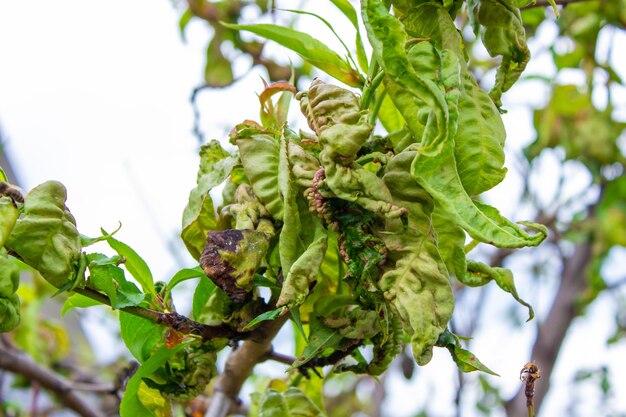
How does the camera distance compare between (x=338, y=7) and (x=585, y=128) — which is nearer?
(x=338, y=7)

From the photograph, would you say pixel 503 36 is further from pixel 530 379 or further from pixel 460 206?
pixel 530 379

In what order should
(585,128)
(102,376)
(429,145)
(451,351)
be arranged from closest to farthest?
(429,145) < (451,351) < (585,128) < (102,376)

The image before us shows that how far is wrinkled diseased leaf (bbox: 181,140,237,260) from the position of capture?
2.49 feet

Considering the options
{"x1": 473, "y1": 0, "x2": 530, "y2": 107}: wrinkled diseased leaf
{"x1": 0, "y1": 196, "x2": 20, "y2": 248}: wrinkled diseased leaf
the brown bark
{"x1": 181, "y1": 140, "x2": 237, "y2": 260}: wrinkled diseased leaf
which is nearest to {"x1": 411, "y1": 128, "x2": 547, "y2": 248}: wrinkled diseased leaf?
{"x1": 473, "y1": 0, "x2": 530, "y2": 107}: wrinkled diseased leaf

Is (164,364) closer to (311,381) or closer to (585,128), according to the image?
(311,381)

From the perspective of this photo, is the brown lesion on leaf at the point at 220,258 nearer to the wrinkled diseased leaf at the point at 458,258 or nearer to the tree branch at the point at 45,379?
the wrinkled diseased leaf at the point at 458,258

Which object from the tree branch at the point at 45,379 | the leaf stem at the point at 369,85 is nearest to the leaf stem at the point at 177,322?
the leaf stem at the point at 369,85

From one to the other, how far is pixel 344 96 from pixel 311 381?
51 cm

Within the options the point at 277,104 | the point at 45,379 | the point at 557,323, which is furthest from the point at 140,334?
the point at 557,323

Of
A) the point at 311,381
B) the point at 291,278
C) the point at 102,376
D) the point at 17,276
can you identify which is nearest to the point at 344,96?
the point at 291,278

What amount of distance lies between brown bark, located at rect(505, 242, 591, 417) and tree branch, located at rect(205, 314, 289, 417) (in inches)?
36.2

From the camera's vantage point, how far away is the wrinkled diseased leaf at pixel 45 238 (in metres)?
0.63

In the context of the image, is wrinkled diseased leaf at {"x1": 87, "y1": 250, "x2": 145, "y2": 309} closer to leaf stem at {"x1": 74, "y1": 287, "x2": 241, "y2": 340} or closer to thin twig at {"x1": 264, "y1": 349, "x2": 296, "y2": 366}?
leaf stem at {"x1": 74, "y1": 287, "x2": 241, "y2": 340}

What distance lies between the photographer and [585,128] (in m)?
2.23
